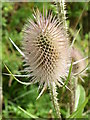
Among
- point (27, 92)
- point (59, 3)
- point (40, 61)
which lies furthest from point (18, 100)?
point (59, 3)

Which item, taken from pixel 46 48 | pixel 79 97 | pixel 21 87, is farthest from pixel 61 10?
pixel 21 87

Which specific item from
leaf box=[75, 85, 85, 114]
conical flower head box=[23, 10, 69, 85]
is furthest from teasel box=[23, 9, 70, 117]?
leaf box=[75, 85, 85, 114]

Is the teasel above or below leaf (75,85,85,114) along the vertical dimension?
above

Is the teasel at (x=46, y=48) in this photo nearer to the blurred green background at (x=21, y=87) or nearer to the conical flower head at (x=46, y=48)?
the conical flower head at (x=46, y=48)

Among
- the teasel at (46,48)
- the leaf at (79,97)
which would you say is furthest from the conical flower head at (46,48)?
the leaf at (79,97)

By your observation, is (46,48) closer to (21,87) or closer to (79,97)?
(79,97)

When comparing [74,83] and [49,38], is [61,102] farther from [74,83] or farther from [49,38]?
[49,38]

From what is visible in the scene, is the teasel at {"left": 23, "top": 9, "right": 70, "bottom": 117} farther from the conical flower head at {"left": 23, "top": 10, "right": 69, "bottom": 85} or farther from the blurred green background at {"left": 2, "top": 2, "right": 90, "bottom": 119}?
the blurred green background at {"left": 2, "top": 2, "right": 90, "bottom": 119}

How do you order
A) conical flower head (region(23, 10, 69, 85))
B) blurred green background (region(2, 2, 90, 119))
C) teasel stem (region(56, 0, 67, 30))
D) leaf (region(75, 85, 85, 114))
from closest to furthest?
conical flower head (region(23, 10, 69, 85))
teasel stem (region(56, 0, 67, 30))
leaf (region(75, 85, 85, 114))
blurred green background (region(2, 2, 90, 119))

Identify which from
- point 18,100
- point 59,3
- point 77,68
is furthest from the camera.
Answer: point 18,100
